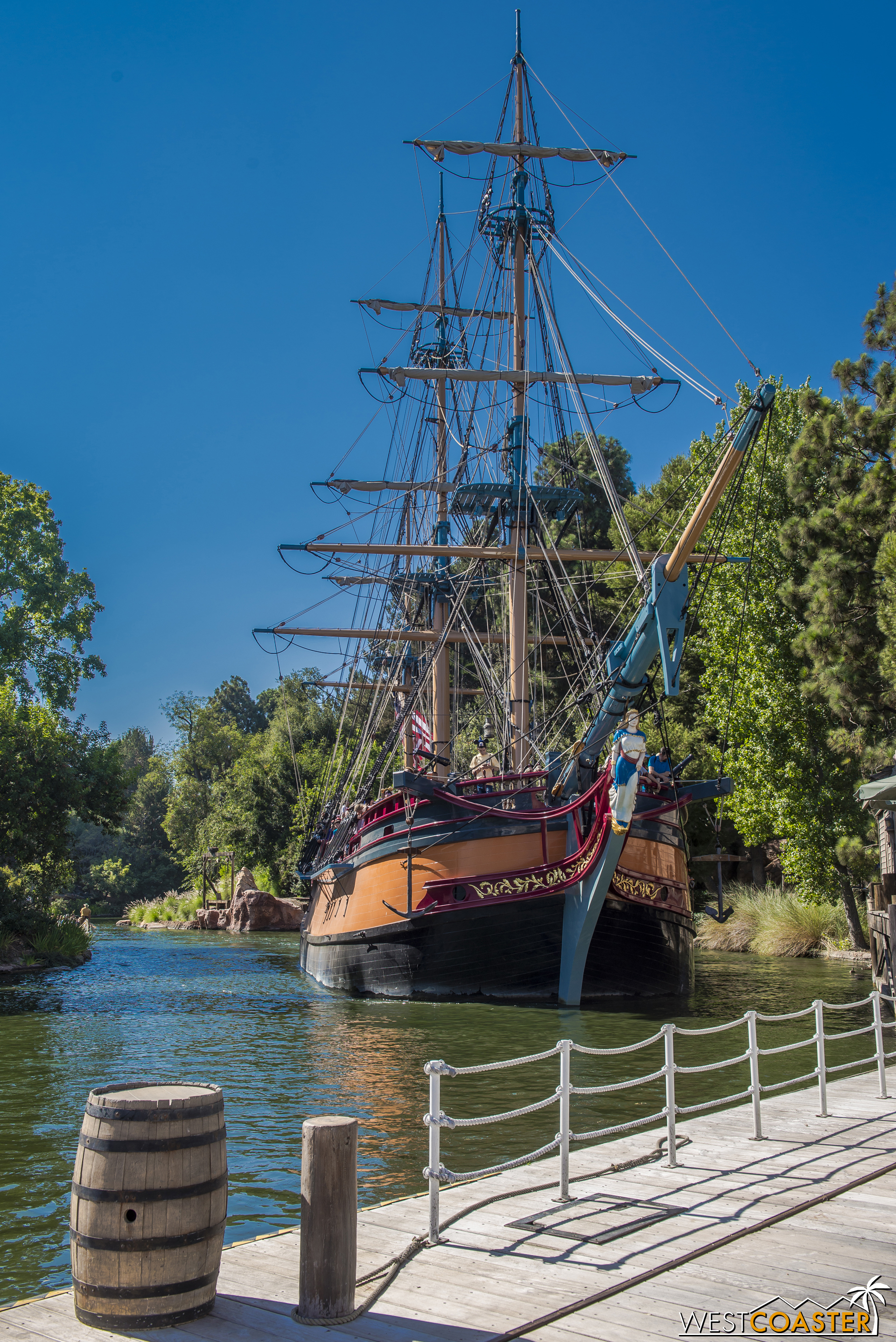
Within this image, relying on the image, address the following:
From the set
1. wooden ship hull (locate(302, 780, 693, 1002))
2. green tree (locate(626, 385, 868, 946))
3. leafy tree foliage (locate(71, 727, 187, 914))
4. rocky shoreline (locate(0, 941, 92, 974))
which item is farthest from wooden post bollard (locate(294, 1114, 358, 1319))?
leafy tree foliage (locate(71, 727, 187, 914))

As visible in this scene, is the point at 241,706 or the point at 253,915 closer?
the point at 253,915

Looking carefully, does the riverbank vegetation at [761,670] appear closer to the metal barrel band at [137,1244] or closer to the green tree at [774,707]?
the green tree at [774,707]

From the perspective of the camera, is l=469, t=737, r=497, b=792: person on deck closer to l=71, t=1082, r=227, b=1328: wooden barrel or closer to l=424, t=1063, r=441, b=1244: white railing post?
l=424, t=1063, r=441, b=1244: white railing post

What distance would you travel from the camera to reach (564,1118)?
661 cm

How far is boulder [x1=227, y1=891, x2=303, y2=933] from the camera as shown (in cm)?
5144

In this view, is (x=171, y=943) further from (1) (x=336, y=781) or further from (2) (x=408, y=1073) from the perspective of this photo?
(2) (x=408, y=1073)

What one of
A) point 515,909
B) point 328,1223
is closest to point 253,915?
point 515,909


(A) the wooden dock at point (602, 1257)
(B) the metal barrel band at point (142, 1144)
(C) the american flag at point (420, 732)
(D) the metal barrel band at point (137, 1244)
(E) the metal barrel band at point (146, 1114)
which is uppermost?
(C) the american flag at point (420, 732)

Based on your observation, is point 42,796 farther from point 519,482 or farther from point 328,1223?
point 328,1223

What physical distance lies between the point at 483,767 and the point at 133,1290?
18.8m

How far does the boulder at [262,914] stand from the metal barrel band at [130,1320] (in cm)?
4732

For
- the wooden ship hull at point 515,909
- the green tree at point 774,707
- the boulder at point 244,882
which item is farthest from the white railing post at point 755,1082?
the boulder at point 244,882

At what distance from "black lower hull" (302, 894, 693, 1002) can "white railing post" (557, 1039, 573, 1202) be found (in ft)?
40.4

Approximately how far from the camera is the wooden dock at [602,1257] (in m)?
4.71
